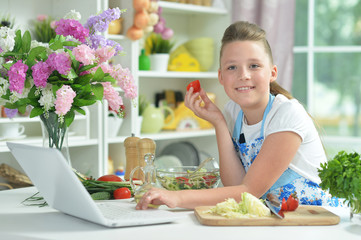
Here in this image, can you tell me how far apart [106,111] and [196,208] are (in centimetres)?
203

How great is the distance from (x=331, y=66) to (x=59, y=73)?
2.85 metres

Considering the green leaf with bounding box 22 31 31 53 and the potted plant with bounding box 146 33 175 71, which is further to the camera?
the potted plant with bounding box 146 33 175 71

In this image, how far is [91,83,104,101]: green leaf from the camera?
1600mm

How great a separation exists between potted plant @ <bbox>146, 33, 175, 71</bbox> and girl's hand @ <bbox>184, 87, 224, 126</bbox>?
6.15 feet

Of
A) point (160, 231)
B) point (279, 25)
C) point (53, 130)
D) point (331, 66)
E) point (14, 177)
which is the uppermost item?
point (279, 25)

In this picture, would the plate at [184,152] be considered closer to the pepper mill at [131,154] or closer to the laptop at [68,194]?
the pepper mill at [131,154]

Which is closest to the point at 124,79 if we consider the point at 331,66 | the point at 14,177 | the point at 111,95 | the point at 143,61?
the point at 111,95

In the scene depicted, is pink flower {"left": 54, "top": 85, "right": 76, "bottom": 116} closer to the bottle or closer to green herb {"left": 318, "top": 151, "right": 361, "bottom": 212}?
green herb {"left": 318, "top": 151, "right": 361, "bottom": 212}

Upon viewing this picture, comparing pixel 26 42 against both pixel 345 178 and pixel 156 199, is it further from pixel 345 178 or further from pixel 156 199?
pixel 345 178

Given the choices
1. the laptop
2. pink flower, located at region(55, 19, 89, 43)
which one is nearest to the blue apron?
the laptop

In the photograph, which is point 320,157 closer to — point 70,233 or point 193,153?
point 70,233

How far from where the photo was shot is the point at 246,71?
1765 millimetres

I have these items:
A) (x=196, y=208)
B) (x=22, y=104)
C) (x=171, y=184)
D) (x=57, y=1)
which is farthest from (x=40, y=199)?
(x=57, y=1)

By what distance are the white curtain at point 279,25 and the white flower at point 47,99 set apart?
8.27ft
